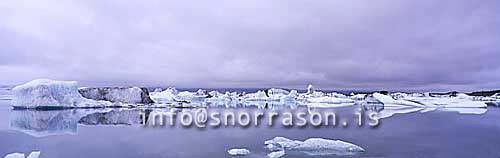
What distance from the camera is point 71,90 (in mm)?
14117

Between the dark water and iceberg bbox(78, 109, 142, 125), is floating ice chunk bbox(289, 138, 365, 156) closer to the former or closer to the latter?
the dark water

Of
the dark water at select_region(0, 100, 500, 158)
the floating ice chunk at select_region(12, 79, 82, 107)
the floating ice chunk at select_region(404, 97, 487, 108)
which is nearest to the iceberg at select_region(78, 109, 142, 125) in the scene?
the dark water at select_region(0, 100, 500, 158)

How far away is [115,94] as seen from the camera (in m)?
17.1

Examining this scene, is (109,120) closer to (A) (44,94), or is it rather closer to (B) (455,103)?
(A) (44,94)

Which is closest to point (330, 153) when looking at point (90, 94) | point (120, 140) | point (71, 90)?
point (120, 140)

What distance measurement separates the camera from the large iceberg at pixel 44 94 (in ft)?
43.9

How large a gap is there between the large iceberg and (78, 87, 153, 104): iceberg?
9.01ft

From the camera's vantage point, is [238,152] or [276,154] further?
[238,152]

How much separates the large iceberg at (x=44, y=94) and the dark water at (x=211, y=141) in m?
5.45

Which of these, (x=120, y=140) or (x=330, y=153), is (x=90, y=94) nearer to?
(x=120, y=140)

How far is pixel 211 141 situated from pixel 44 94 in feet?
31.1

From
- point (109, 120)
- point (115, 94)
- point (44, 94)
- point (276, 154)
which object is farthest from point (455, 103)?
point (44, 94)

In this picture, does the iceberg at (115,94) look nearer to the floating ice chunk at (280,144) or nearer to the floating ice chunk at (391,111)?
the floating ice chunk at (391,111)

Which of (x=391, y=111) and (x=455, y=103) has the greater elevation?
(x=455, y=103)
